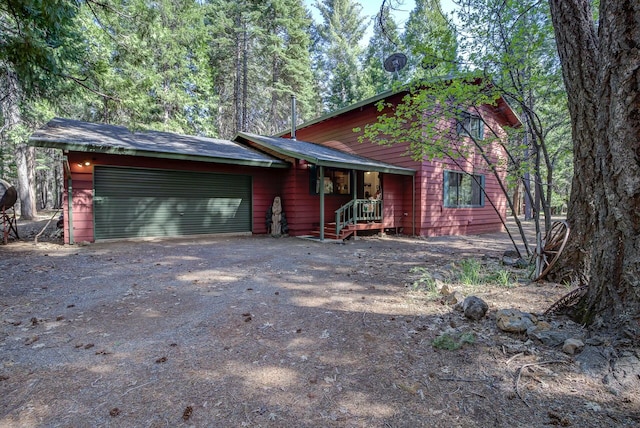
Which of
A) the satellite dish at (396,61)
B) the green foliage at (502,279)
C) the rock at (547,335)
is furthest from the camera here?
the satellite dish at (396,61)

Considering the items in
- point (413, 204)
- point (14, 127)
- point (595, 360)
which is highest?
point (14, 127)

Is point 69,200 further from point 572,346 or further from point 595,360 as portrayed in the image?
point 595,360

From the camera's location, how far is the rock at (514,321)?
2.66m

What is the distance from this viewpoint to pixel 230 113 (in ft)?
79.0

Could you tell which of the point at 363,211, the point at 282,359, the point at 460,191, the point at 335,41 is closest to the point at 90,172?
the point at 363,211

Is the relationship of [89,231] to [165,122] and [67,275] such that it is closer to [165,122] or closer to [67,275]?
[67,275]

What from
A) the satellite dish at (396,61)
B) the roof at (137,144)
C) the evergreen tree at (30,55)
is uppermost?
the satellite dish at (396,61)

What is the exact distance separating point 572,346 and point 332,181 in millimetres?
9497

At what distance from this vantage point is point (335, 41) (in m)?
25.7

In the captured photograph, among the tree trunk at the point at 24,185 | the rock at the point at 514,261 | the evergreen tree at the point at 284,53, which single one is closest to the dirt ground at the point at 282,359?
the rock at the point at 514,261

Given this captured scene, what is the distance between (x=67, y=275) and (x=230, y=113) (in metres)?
21.4

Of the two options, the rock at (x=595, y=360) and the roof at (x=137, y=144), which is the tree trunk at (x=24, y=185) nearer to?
the roof at (x=137, y=144)

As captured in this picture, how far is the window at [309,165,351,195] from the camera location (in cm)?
1062

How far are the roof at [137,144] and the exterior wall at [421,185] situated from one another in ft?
11.7
